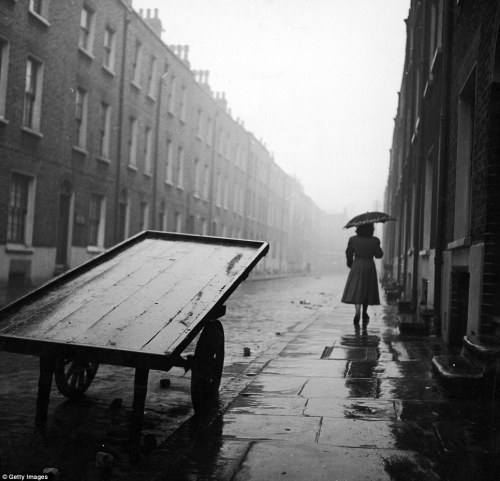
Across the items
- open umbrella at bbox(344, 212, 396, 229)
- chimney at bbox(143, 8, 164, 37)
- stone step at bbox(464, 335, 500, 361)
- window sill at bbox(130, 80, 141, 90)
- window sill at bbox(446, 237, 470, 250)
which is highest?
chimney at bbox(143, 8, 164, 37)

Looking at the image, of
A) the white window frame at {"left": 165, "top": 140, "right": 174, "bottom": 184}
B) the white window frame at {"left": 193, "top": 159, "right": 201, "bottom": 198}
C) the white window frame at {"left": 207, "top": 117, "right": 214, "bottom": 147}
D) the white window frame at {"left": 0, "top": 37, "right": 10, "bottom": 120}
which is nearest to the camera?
the white window frame at {"left": 0, "top": 37, "right": 10, "bottom": 120}

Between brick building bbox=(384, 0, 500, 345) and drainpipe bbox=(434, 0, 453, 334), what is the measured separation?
0.05 feet

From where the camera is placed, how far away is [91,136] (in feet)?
69.4

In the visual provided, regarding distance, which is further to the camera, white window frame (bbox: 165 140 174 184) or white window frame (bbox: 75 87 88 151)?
white window frame (bbox: 165 140 174 184)

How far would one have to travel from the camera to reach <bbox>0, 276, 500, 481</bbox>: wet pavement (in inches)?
131

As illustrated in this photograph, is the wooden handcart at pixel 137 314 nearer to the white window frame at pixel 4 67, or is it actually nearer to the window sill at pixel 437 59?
the window sill at pixel 437 59

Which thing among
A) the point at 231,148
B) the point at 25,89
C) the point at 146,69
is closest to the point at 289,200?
the point at 231,148

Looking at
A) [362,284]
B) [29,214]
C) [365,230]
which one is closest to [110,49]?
[29,214]

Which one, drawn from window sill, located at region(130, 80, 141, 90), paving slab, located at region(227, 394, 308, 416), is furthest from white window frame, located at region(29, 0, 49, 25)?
paving slab, located at region(227, 394, 308, 416)

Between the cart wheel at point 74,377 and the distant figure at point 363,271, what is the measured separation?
598 centimetres

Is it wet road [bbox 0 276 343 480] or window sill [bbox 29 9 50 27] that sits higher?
window sill [bbox 29 9 50 27]

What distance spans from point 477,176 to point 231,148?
35907mm

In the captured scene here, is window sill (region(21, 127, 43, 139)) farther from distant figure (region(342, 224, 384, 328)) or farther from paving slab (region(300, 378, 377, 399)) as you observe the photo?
paving slab (region(300, 378, 377, 399))

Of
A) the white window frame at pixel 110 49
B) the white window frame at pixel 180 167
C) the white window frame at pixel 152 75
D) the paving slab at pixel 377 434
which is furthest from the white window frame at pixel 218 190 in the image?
the paving slab at pixel 377 434
